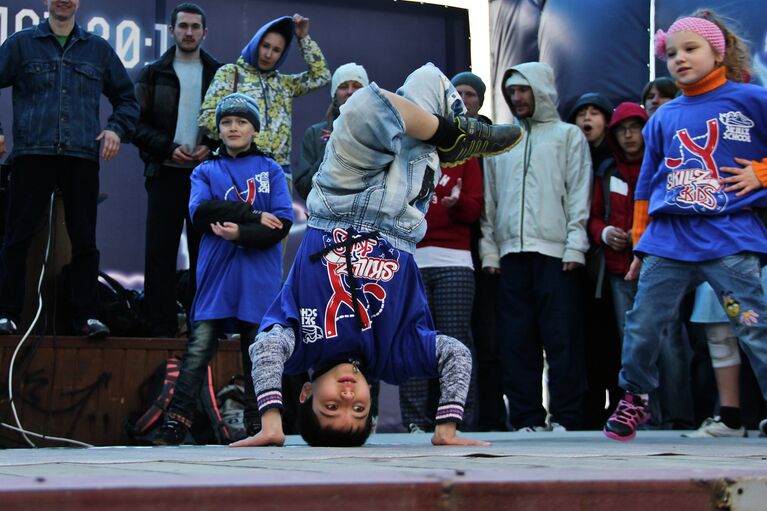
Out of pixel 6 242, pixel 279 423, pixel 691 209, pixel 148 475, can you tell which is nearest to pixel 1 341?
pixel 6 242

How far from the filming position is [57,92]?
18.9 feet

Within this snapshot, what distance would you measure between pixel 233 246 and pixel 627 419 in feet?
6.60

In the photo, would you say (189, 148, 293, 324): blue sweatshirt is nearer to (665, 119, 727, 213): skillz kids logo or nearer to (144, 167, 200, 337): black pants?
(144, 167, 200, 337): black pants

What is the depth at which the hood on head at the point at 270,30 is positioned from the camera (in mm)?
6426

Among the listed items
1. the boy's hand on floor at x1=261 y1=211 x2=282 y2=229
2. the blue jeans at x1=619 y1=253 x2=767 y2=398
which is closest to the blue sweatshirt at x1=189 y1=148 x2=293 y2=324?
the boy's hand on floor at x1=261 y1=211 x2=282 y2=229

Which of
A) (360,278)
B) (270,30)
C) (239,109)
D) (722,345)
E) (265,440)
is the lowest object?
(265,440)

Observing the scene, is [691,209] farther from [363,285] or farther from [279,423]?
[279,423]

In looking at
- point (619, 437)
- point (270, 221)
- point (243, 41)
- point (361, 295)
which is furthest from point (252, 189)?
point (243, 41)

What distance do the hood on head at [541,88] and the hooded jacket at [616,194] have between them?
0.38 meters

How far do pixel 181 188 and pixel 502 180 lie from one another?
1.93 m

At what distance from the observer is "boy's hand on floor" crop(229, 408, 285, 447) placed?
369cm

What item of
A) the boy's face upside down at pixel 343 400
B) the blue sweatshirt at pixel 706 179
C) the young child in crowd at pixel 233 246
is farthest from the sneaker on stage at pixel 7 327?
the blue sweatshirt at pixel 706 179

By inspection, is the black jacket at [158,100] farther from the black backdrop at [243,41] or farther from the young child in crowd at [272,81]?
the black backdrop at [243,41]

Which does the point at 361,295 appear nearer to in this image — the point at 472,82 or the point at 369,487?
the point at 369,487
